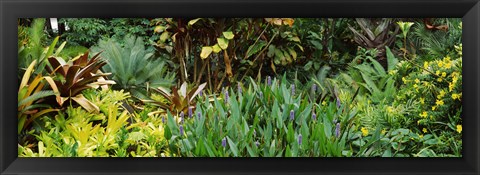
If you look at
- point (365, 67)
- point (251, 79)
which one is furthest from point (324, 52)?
point (251, 79)

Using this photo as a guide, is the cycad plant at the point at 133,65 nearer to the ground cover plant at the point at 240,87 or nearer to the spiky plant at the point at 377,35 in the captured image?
the ground cover plant at the point at 240,87

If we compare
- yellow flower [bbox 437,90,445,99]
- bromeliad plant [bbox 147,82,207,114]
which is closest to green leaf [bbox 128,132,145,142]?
bromeliad plant [bbox 147,82,207,114]

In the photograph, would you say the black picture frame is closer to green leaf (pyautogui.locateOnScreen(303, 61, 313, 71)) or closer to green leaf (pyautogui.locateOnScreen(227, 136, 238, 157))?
green leaf (pyautogui.locateOnScreen(227, 136, 238, 157))

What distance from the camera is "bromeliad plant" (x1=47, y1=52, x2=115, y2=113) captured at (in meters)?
3.20

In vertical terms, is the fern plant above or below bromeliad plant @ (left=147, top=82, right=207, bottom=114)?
above

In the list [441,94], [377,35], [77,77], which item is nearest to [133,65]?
[77,77]

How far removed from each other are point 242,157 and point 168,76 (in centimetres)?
85

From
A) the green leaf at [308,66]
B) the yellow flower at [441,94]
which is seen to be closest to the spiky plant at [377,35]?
the green leaf at [308,66]
